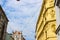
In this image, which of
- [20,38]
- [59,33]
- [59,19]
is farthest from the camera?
[20,38]

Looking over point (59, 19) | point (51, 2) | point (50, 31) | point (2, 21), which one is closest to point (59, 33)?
point (59, 19)

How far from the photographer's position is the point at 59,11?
17.1 metres

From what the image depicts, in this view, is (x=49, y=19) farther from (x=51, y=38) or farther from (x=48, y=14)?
(x=51, y=38)

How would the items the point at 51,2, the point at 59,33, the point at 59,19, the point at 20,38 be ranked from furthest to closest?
1. the point at 20,38
2. the point at 51,2
3. the point at 59,19
4. the point at 59,33

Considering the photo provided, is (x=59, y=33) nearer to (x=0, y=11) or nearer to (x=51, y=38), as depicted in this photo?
(x=51, y=38)

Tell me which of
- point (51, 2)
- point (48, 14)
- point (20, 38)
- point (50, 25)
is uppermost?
point (51, 2)

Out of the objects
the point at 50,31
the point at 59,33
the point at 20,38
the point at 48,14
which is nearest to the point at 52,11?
the point at 48,14

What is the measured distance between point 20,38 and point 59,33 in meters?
34.5

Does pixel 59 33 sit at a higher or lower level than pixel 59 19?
lower

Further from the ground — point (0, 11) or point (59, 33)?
point (0, 11)

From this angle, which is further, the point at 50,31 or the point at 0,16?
the point at 0,16

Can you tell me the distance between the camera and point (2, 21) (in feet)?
105

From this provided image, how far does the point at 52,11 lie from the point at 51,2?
1517 mm

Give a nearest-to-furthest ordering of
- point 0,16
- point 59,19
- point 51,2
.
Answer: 1. point 59,19
2. point 51,2
3. point 0,16
